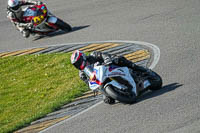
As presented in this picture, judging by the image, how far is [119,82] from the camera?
32.5 ft

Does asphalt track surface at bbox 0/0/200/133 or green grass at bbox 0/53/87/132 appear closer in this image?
asphalt track surface at bbox 0/0/200/133

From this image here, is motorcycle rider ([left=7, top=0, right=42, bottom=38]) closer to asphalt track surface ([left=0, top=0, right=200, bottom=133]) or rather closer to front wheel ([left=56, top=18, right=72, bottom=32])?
asphalt track surface ([left=0, top=0, right=200, bottom=133])

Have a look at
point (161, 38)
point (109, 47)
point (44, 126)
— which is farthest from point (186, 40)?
point (44, 126)

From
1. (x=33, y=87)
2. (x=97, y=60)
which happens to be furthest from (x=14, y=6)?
(x=97, y=60)

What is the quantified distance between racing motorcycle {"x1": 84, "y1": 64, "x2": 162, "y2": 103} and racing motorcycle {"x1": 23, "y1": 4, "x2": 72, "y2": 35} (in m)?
7.16

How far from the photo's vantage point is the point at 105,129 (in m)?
9.02

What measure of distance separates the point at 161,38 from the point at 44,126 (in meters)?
4.94

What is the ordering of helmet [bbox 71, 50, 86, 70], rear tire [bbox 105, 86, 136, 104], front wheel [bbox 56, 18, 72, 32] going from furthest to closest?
front wheel [bbox 56, 18, 72, 32]
helmet [bbox 71, 50, 86, 70]
rear tire [bbox 105, 86, 136, 104]

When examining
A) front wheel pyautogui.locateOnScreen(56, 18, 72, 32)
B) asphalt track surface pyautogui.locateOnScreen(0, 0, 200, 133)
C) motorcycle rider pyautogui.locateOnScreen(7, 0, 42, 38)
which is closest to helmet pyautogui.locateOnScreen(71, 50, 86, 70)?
asphalt track surface pyautogui.locateOnScreen(0, 0, 200, 133)

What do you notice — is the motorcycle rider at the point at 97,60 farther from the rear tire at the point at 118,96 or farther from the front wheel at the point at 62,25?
the front wheel at the point at 62,25

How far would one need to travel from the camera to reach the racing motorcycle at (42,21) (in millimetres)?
16859

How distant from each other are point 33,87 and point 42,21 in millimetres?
4187

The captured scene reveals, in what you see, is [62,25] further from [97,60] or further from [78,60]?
[78,60]

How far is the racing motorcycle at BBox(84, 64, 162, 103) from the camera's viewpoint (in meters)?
9.71
